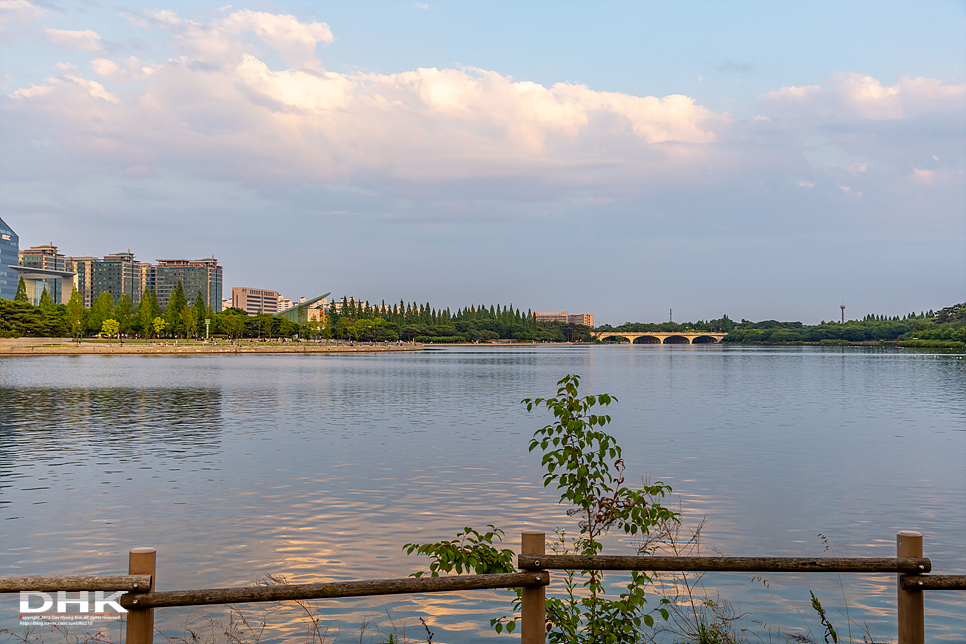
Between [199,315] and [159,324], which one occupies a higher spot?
[199,315]

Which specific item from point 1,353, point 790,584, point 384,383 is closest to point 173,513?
point 790,584

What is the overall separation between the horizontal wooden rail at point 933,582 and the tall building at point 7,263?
213 metres

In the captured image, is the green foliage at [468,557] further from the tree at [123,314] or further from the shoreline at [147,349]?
the tree at [123,314]

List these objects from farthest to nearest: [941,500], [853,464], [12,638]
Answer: [853,464], [941,500], [12,638]

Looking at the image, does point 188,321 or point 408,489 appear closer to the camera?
point 408,489

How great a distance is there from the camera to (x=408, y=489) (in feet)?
65.6

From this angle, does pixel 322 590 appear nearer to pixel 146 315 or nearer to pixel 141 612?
pixel 141 612

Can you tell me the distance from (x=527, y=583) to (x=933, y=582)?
3.52 meters

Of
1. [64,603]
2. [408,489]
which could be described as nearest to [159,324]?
[408,489]

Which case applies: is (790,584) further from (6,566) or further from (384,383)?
(384,383)

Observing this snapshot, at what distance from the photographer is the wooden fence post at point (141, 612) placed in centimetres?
584

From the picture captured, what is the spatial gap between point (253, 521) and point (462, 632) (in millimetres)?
7678

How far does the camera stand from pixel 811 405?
4662 centimetres

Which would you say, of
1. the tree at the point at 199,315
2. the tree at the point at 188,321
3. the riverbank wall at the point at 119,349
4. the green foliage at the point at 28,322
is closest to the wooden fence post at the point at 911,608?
the riverbank wall at the point at 119,349
